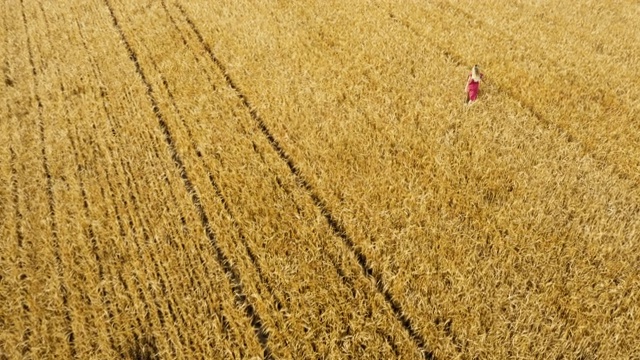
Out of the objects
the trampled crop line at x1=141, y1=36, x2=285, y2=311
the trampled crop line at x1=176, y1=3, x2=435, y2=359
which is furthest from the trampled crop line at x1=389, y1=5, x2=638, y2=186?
the trampled crop line at x1=141, y1=36, x2=285, y2=311

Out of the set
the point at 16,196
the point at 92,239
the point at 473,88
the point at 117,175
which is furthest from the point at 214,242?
the point at 473,88

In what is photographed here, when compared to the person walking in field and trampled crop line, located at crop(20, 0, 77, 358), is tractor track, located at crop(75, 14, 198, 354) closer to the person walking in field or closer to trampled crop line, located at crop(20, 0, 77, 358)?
trampled crop line, located at crop(20, 0, 77, 358)

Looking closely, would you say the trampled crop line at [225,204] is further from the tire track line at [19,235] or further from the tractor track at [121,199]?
the tire track line at [19,235]

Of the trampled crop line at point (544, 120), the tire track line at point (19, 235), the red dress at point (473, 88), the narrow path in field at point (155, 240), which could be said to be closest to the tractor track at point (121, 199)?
the narrow path in field at point (155, 240)

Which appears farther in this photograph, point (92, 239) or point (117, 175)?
point (117, 175)

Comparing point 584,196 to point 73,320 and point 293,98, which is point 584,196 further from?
point 73,320

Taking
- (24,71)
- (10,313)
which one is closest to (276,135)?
(10,313)

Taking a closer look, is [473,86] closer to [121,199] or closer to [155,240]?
[155,240]
